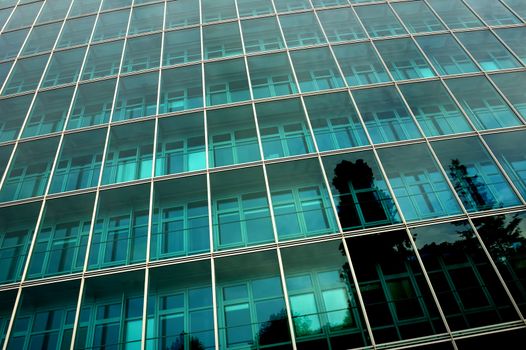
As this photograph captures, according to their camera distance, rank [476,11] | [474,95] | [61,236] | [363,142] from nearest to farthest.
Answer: [61,236], [363,142], [474,95], [476,11]

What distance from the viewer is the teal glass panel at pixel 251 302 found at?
9.73 metres

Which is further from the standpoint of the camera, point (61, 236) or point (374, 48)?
point (374, 48)

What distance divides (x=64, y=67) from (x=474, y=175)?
17025 mm

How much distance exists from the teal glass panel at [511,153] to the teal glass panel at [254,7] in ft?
36.7

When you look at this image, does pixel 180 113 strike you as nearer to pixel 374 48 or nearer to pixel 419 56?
pixel 374 48

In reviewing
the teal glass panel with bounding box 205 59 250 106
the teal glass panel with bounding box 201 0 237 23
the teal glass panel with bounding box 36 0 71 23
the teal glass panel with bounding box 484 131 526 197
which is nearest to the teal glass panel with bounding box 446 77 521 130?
the teal glass panel with bounding box 484 131 526 197

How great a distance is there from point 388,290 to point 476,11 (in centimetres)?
1371

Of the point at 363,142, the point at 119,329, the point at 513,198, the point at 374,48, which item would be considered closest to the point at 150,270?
the point at 119,329

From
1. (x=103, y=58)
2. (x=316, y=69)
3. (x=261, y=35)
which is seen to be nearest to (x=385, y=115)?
(x=316, y=69)

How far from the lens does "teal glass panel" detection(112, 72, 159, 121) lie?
14.8 m

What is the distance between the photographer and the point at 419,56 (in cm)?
1542

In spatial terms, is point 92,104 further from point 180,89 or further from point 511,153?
point 511,153

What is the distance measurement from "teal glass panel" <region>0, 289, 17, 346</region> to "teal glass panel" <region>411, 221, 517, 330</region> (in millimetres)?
11077

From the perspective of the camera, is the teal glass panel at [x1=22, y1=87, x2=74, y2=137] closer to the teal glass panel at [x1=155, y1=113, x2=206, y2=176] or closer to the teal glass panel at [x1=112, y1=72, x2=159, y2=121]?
the teal glass panel at [x1=112, y1=72, x2=159, y2=121]
